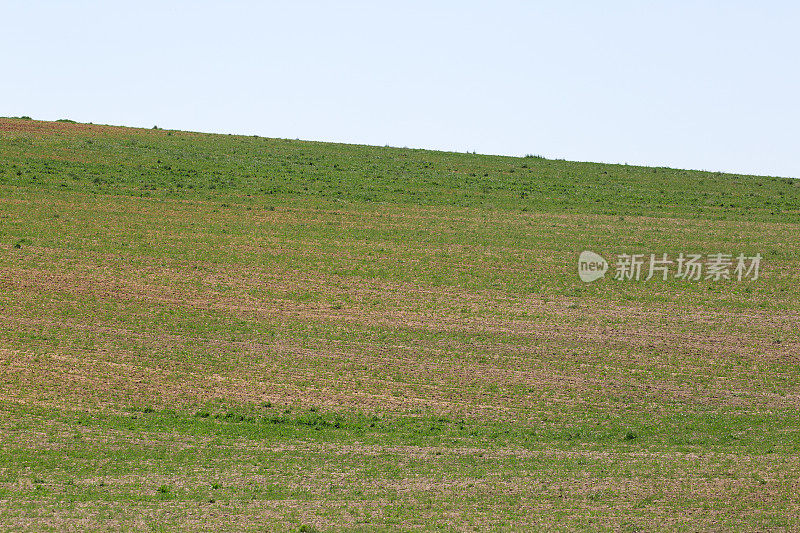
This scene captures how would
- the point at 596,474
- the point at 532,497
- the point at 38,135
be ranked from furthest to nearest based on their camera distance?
the point at 38,135 → the point at 596,474 → the point at 532,497

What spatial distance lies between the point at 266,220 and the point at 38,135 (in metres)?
19.6

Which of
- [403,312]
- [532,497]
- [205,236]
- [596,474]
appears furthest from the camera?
[205,236]

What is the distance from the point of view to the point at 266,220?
128 ft

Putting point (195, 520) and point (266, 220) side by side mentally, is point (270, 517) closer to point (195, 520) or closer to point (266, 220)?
point (195, 520)

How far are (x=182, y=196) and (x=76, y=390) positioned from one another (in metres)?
21.6

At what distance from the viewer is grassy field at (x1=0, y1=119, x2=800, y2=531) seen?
15648 millimetres

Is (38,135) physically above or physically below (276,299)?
above

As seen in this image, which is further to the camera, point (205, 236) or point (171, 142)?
point (171, 142)

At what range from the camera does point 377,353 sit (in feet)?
82.7

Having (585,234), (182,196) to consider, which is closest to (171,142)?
(182,196)

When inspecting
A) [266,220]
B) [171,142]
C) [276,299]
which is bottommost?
[276,299]

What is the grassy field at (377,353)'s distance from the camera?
15.6 m

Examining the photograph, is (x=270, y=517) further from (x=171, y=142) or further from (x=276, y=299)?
(x=171, y=142)

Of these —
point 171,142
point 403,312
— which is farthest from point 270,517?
point 171,142
